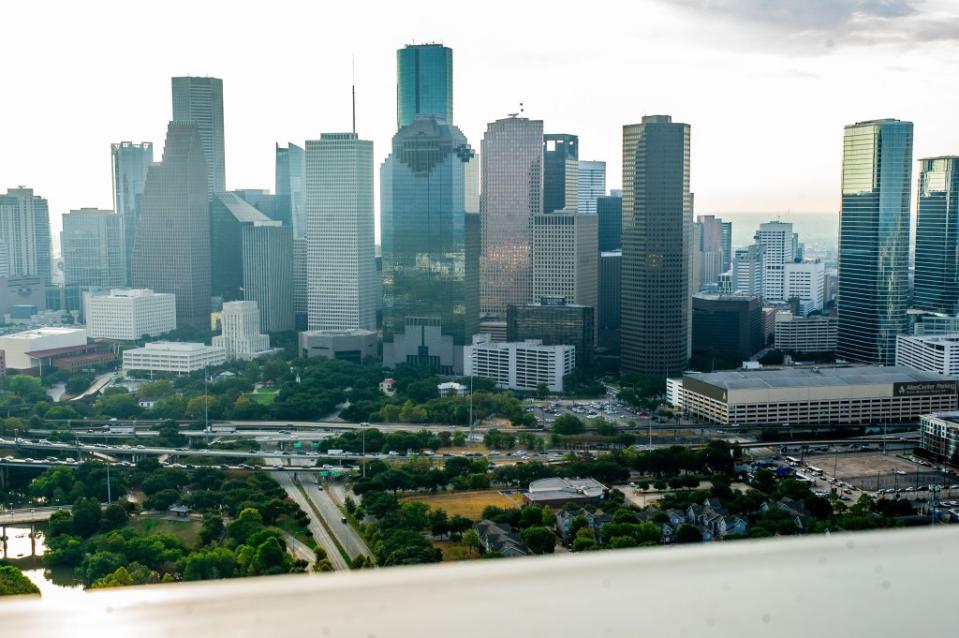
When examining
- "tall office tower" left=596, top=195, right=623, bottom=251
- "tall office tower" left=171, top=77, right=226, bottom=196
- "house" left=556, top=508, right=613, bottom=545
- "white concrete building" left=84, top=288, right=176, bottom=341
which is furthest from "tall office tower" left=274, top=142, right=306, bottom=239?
"house" left=556, top=508, right=613, bottom=545

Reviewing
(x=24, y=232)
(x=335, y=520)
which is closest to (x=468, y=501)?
(x=335, y=520)

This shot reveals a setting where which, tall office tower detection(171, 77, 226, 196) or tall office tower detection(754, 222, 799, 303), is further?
tall office tower detection(171, 77, 226, 196)

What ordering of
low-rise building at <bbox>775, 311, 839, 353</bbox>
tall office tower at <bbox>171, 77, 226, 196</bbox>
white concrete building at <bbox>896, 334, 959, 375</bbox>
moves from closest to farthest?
white concrete building at <bbox>896, 334, 959, 375</bbox>, low-rise building at <bbox>775, 311, 839, 353</bbox>, tall office tower at <bbox>171, 77, 226, 196</bbox>

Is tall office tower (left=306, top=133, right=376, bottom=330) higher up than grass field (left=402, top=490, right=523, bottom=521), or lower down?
higher up

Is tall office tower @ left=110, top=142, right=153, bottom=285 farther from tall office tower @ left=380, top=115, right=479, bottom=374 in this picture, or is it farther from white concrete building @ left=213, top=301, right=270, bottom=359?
tall office tower @ left=380, top=115, right=479, bottom=374

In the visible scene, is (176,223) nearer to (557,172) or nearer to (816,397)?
(557,172)

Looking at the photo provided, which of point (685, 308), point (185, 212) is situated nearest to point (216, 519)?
point (685, 308)
